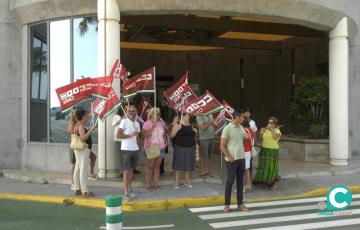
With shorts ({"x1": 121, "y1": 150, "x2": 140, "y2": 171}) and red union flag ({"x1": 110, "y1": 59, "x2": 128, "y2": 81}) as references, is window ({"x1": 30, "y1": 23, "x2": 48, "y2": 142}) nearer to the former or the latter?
red union flag ({"x1": 110, "y1": 59, "x2": 128, "y2": 81})

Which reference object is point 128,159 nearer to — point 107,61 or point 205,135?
point 205,135

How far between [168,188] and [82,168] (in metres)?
1.97

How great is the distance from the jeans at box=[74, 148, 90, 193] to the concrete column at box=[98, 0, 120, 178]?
123 cm

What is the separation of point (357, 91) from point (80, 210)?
436 inches

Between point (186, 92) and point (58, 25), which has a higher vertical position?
point (58, 25)

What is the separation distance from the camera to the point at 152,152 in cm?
995

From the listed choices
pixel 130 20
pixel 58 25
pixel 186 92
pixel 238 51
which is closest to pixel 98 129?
pixel 186 92

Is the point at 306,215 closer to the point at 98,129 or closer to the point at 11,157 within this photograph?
the point at 98,129

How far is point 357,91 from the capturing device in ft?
53.0

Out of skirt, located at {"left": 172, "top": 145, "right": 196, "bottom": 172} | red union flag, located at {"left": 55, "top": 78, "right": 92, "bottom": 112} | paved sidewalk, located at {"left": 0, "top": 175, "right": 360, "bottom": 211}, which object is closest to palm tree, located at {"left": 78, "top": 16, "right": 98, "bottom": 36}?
red union flag, located at {"left": 55, "top": 78, "right": 92, "bottom": 112}

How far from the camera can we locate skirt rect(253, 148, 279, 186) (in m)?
10.4

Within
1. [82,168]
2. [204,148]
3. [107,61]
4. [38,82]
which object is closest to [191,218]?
[82,168]

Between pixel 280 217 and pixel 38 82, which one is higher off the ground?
pixel 38 82

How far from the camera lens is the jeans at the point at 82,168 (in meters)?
9.50
